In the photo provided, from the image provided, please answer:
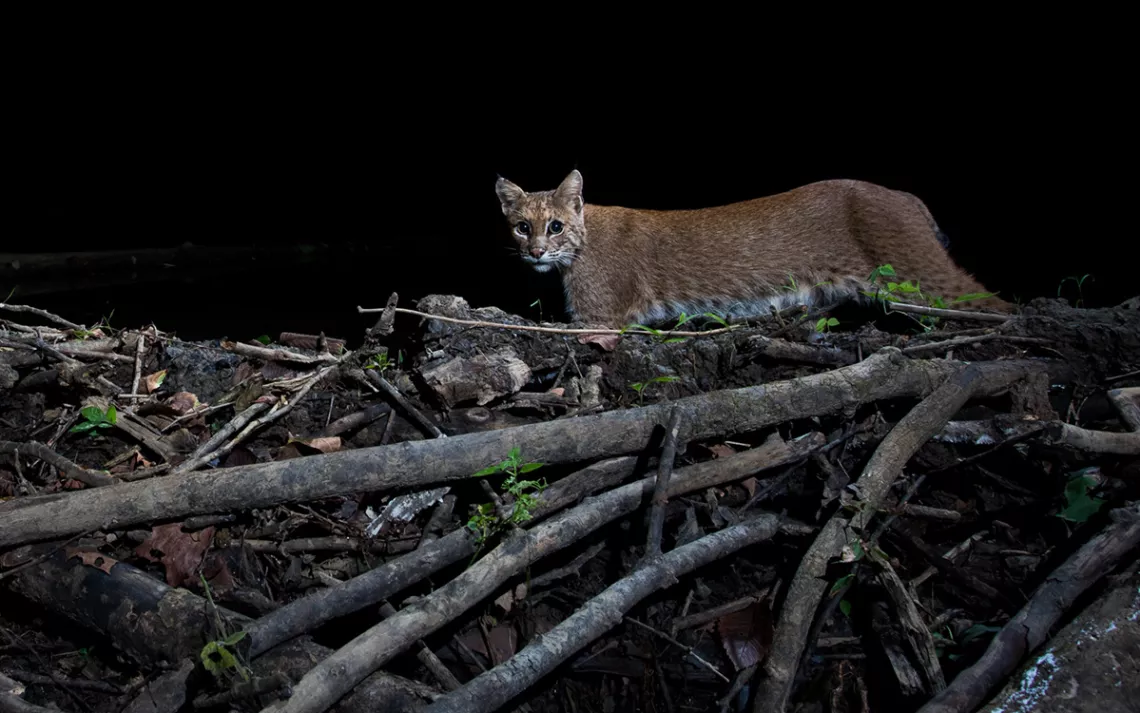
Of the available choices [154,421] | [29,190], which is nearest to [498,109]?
[29,190]

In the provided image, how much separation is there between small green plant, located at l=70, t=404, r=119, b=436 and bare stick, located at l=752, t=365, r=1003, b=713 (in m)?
2.04

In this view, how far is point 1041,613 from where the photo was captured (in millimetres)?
1528

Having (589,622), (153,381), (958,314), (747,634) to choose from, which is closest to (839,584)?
(747,634)

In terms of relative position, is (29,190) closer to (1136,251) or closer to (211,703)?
(211,703)

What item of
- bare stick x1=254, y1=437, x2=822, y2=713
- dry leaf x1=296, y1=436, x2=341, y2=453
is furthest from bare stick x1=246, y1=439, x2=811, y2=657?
dry leaf x1=296, y1=436, x2=341, y2=453

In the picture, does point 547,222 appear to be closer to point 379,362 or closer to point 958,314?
point 379,362

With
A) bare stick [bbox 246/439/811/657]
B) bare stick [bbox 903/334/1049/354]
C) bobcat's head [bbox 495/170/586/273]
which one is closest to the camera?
A: bare stick [bbox 246/439/811/657]

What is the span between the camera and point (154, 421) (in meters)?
2.29

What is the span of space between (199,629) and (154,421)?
3.42ft

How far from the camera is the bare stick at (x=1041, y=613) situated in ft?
4.43

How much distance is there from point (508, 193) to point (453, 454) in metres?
3.34

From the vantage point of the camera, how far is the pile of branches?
1521mm

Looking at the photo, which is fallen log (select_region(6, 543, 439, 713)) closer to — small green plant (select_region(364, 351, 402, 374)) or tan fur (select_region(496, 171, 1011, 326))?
small green plant (select_region(364, 351, 402, 374))

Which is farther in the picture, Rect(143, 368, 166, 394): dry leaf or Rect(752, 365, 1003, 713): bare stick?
Rect(143, 368, 166, 394): dry leaf
